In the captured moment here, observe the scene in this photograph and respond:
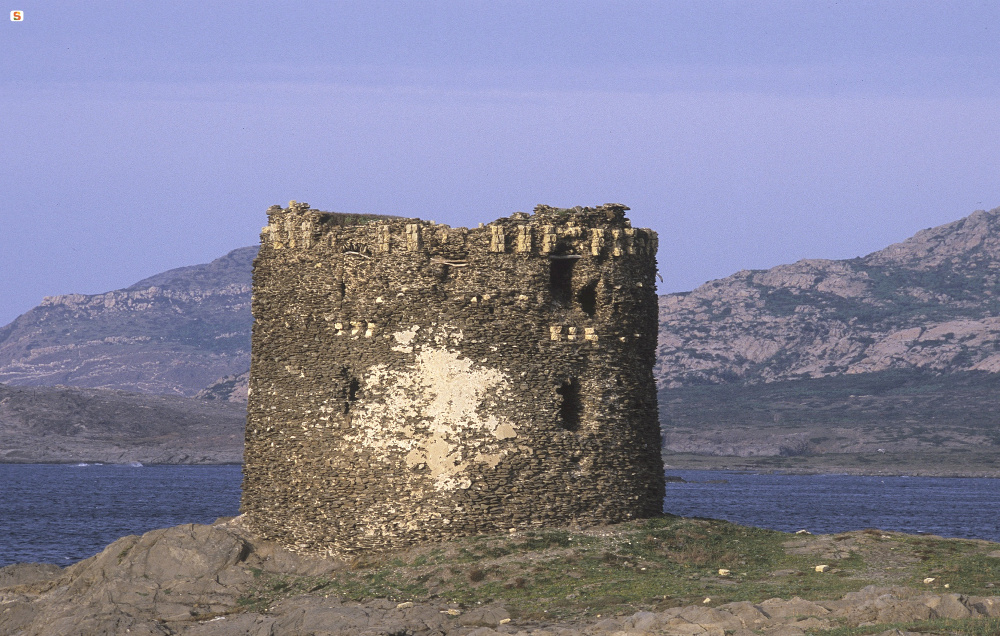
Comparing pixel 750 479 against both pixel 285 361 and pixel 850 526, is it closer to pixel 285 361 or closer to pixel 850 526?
pixel 850 526

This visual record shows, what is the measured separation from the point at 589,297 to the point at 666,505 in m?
62.0

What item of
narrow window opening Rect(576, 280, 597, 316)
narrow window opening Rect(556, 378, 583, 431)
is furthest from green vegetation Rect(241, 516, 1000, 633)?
narrow window opening Rect(576, 280, 597, 316)

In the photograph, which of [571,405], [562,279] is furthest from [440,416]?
[562,279]

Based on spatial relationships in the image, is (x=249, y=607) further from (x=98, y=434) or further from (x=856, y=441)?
(x=98, y=434)

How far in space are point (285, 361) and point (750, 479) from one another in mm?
120915

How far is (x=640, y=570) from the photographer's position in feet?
76.3

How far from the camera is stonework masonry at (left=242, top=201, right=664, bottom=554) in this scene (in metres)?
24.9

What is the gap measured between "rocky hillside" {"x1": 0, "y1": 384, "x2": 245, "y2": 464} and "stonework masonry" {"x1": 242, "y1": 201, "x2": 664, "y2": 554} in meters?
146

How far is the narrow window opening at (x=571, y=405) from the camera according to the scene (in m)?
25.6

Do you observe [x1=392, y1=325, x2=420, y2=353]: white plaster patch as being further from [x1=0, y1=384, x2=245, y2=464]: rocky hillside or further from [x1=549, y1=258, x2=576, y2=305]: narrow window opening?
[x1=0, y1=384, x2=245, y2=464]: rocky hillside

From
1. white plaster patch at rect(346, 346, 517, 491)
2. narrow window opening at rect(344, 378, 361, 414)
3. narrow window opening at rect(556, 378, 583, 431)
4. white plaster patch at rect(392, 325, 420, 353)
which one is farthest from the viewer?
narrow window opening at rect(556, 378, 583, 431)

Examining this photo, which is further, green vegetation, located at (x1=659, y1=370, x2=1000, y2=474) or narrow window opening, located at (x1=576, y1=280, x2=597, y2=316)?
green vegetation, located at (x1=659, y1=370, x2=1000, y2=474)

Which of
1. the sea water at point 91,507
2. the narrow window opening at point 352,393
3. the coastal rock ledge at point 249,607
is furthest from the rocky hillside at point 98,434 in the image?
the narrow window opening at point 352,393

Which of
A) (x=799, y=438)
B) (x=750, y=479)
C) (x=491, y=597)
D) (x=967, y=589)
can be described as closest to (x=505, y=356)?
(x=491, y=597)
